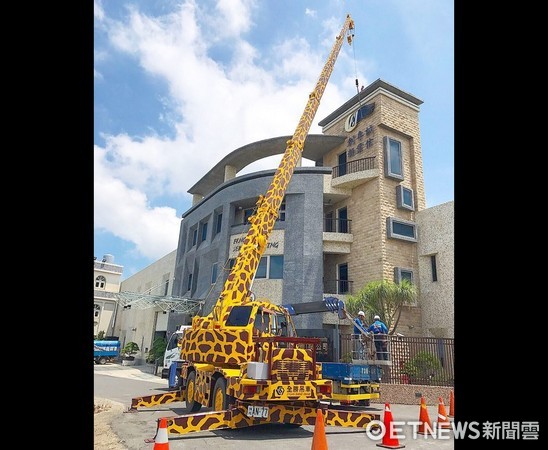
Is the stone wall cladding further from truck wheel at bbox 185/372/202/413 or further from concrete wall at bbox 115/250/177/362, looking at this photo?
concrete wall at bbox 115/250/177/362

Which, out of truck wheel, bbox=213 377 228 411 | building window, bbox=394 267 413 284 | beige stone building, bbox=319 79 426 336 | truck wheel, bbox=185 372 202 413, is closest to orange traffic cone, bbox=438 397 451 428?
truck wheel, bbox=213 377 228 411

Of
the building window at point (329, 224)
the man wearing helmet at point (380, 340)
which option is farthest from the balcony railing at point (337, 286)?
the man wearing helmet at point (380, 340)

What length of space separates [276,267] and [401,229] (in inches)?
308

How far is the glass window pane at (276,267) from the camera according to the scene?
23.3 m

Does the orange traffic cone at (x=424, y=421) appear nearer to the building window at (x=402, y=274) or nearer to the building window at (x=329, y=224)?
the building window at (x=402, y=274)

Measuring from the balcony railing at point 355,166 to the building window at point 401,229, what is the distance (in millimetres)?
3790

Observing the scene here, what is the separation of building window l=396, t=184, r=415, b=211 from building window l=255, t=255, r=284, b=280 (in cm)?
796

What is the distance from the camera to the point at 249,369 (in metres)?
7.84

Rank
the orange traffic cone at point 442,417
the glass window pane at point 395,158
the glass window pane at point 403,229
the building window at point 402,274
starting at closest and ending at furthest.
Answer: the orange traffic cone at point 442,417
the building window at point 402,274
the glass window pane at point 403,229
the glass window pane at point 395,158

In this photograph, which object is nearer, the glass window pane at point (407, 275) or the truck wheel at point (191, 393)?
the truck wheel at point (191, 393)

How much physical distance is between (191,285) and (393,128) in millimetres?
18375

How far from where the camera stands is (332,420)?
26.0 ft

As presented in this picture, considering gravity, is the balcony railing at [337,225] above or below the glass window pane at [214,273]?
above
